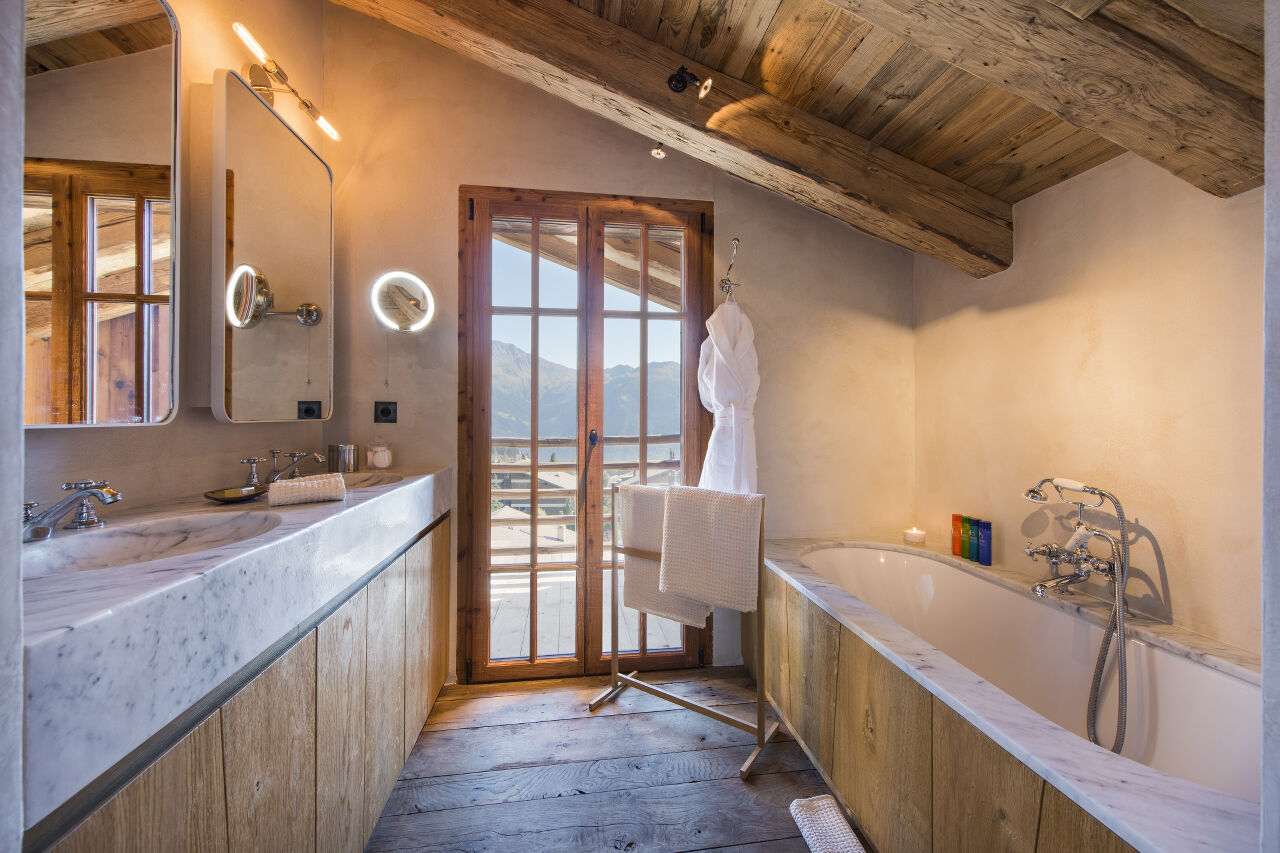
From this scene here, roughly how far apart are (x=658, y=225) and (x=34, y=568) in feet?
7.05

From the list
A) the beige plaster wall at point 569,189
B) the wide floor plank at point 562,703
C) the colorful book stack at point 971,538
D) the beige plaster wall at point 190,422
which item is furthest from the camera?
the beige plaster wall at point 569,189

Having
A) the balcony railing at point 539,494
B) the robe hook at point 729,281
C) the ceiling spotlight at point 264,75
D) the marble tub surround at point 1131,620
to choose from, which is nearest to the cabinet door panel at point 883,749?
the marble tub surround at point 1131,620

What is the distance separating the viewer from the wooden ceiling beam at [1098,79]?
43.1 inches

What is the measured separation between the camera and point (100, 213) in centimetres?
105

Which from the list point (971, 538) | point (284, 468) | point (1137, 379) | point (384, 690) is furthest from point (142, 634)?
point (971, 538)

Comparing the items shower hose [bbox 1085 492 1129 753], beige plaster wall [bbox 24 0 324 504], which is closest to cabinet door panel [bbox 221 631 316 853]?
beige plaster wall [bbox 24 0 324 504]

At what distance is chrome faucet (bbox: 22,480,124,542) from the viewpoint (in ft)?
2.96

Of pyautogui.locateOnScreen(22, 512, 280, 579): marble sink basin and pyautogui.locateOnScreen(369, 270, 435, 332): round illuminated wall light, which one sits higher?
pyautogui.locateOnScreen(369, 270, 435, 332): round illuminated wall light

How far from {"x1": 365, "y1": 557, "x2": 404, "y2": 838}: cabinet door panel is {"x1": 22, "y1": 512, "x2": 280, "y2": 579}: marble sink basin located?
34 cm

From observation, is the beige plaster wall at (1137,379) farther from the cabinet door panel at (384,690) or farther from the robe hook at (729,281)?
the cabinet door panel at (384,690)

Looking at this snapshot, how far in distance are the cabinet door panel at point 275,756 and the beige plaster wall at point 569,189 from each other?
123 centimetres

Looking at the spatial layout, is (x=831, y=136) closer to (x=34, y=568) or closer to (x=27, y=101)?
(x=27, y=101)

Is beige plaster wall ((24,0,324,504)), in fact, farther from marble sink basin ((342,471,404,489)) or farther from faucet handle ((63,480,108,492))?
marble sink basin ((342,471,404,489))

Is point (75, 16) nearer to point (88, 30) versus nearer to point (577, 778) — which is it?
point (88, 30)
